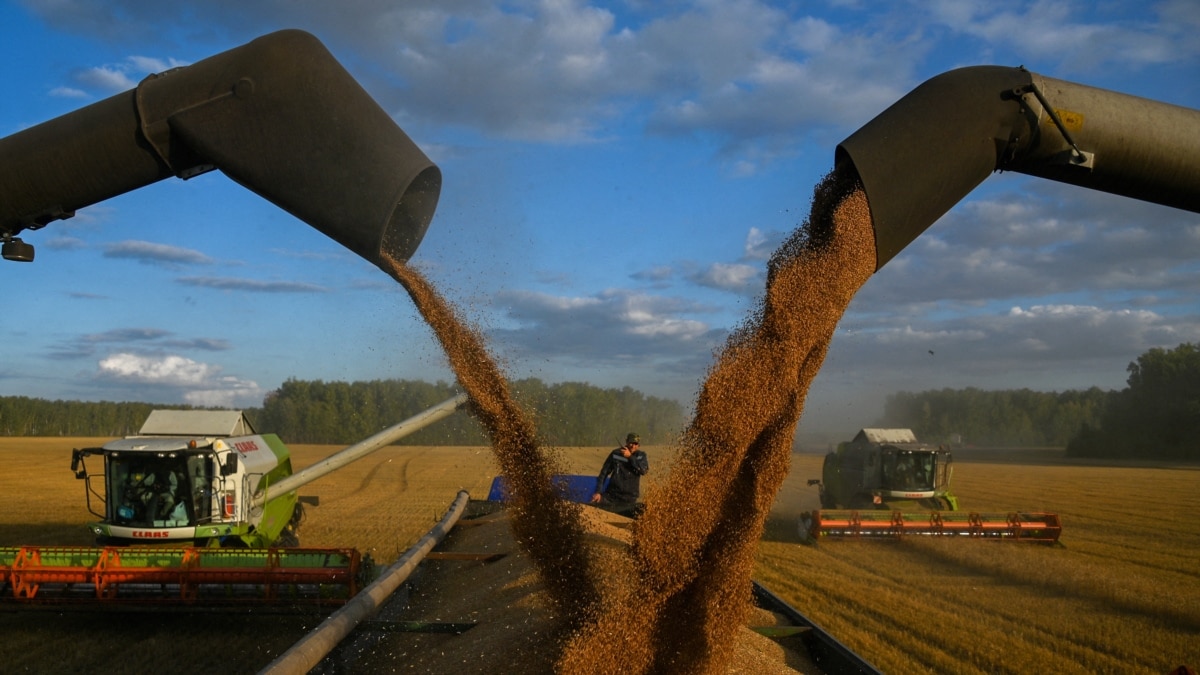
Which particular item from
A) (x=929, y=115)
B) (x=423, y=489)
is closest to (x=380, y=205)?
(x=929, y=115)

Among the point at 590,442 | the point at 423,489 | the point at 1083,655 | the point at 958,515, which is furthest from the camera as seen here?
the point at 423,489

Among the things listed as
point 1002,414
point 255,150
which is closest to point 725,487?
point 255,150

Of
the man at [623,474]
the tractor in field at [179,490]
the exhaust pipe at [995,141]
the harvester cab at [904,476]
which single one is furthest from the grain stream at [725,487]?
the harvester cab at [904,476]

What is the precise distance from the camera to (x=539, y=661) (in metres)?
3.47

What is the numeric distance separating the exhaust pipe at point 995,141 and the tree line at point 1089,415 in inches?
2010

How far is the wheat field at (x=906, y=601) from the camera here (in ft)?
21.1

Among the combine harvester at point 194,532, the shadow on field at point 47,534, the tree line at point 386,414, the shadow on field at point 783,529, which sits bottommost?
the shadow on field at point 783,529

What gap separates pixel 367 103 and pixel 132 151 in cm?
98

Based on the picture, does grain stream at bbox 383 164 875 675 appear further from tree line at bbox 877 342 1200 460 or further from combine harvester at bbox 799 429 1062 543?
tree line at bbox 877 342 1200 460

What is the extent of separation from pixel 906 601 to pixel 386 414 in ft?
28.7

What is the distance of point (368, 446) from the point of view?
32.8 ft

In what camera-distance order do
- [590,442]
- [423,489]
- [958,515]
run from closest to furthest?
1. [590,442]
2. [958,515]
3. [423,489]

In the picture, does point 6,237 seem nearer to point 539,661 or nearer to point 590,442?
point 539,661

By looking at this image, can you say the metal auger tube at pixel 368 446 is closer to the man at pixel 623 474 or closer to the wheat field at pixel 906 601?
the wheat field at pixel 906 601
